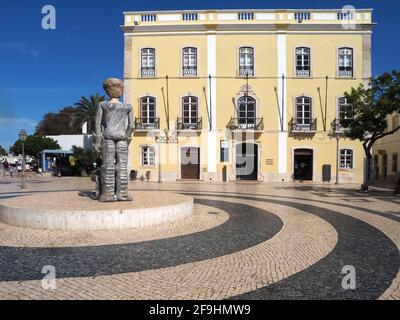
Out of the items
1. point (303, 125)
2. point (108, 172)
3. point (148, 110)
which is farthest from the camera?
point (148, 110)

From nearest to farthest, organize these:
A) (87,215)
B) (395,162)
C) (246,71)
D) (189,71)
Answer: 1. (87,215)
2. (246,71)
3. (189,71)
4. (395,162)

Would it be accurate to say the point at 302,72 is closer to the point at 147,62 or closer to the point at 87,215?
the point at 147,62

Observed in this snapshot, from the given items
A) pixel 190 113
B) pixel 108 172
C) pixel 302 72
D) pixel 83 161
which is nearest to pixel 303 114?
pixel 302 72

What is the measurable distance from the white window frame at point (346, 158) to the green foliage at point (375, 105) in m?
7.84

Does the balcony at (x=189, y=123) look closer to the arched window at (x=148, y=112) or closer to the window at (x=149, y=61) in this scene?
the arched window at (x=148, y=112)

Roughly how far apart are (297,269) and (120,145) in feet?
19.4

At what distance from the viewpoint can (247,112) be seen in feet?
86.3

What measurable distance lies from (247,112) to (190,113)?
430cm

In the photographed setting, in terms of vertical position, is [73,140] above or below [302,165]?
above

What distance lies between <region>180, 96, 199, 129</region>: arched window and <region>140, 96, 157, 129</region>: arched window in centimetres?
221

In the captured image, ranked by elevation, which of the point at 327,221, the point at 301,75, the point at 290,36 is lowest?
the point at 327,221

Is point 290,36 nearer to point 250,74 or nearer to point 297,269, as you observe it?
point 250,74

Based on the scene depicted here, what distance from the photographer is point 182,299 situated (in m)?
3.88
